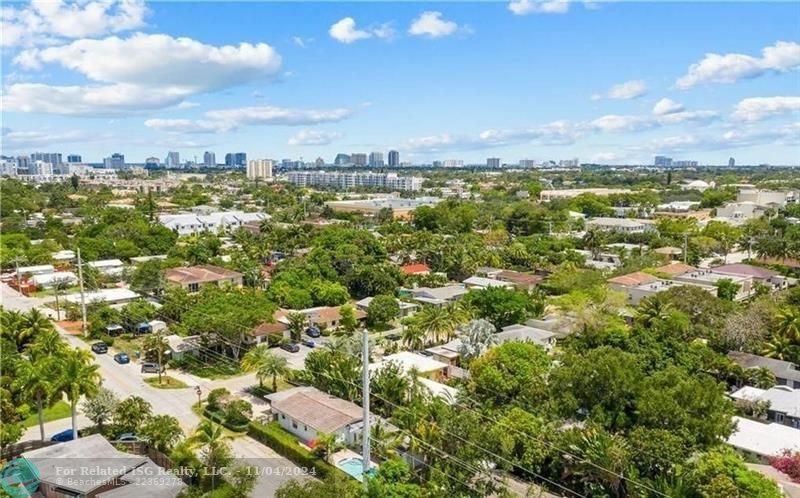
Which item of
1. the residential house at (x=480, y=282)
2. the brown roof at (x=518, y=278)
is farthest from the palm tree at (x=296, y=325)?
the brown roof at (x=518, y=278)

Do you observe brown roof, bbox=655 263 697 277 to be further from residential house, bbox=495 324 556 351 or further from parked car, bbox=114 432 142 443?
parked car, bbox=114 432 142 443

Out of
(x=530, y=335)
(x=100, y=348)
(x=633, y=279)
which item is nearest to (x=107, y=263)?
(x=100, y=348)

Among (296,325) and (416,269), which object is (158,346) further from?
(416,269)

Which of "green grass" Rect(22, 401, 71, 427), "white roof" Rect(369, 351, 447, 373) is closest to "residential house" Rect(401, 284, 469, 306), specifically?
"white roof" Rect(369, 351, 447, 373)

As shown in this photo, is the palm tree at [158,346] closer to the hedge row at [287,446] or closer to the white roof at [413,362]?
the hedge row at [287,446]

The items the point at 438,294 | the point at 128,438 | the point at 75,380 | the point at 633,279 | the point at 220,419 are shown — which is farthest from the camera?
the point at 633,279

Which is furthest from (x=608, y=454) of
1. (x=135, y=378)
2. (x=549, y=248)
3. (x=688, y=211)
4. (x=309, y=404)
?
(x=688, y=211)
